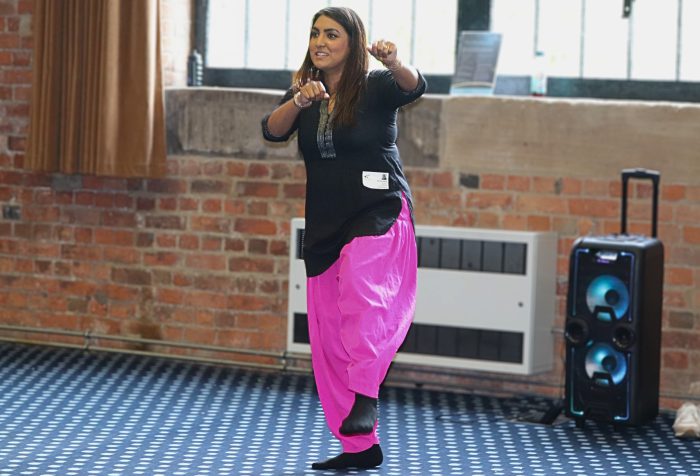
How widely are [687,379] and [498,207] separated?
100 centimetres

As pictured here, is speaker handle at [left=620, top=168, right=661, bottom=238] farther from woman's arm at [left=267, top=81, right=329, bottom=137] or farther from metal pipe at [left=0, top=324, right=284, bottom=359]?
metal pipe at [left=0, top=324, right=284, bottom=359]

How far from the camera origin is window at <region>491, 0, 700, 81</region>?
17.6ft

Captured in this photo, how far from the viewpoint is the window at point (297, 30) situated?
18.7 feet

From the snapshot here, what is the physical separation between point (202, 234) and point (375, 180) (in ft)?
6.80

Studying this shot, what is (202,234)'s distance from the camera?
5742mm

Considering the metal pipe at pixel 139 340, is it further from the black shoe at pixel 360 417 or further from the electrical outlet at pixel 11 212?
the black shoe at pixel 360 417

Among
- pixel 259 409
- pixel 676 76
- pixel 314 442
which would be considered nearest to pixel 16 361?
pixel 259 409

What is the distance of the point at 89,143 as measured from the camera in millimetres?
5617

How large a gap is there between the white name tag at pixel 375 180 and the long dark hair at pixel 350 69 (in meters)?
0.16

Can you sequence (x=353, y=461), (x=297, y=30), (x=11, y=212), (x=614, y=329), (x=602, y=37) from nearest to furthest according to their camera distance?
(x=353, y=461), (x=614, y=329), (x=602, y=37), (x=297, y=30), (x=11, y=212)

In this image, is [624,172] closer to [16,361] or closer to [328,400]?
[328,400]

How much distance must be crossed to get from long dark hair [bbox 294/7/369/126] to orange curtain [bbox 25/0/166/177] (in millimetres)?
1925

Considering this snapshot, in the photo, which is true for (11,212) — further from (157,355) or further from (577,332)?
(577,332)

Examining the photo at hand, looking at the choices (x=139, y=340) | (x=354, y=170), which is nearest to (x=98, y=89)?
(x=139, y=340)
